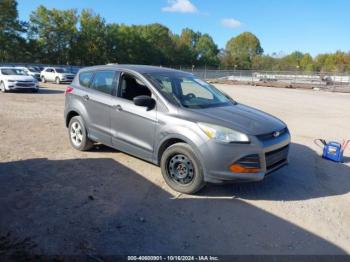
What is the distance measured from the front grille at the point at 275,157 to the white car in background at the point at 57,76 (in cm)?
2582

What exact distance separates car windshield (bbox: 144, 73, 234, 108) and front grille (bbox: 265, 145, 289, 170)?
1.25 meters

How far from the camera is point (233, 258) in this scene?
3.31 m

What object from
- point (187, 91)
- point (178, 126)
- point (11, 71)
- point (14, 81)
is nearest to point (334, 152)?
point (187, 91)

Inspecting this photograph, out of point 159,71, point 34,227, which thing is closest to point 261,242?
point 34,227

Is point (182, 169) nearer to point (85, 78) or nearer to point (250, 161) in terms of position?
point (250, 161)

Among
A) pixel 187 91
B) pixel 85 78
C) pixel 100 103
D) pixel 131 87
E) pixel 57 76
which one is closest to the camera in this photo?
pixel 187 91

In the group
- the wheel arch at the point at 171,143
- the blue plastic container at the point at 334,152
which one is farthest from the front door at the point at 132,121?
the blue plastic container at the point at 334,152

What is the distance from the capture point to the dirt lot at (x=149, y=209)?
3.49 metres

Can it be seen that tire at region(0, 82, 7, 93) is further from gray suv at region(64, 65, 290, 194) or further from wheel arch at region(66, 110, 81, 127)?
gray suv at region(64, 65, 290, 194)

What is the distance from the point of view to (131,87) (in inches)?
223

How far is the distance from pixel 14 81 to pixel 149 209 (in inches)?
672

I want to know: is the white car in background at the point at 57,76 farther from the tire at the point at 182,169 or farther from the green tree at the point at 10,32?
the green tree at the point at 10,32

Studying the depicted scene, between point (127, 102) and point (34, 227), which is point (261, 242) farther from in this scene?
point (127, 102)

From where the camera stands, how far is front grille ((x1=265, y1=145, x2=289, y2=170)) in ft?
15.2
